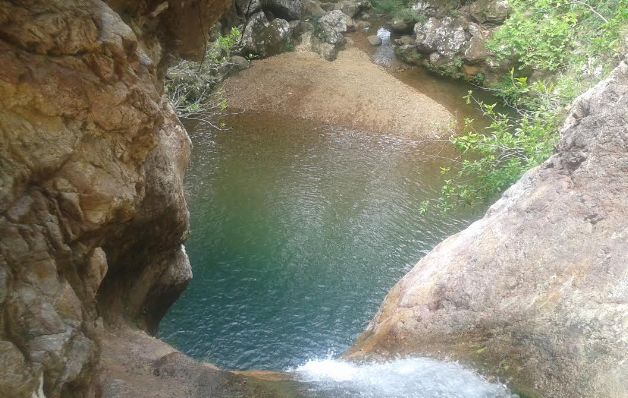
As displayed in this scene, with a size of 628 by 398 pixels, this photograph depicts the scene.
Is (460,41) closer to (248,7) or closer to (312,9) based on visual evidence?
(312,9)

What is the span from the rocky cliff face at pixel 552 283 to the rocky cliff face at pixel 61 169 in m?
5.67

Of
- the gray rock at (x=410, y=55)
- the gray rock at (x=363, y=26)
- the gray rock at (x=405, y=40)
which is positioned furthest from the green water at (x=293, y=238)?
the gray rock at (x=363, y=26)

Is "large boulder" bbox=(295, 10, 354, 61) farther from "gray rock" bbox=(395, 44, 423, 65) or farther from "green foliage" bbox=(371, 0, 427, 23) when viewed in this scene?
"green foliage" bbox=(371, 0, 427, 23)

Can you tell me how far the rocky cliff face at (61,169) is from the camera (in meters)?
4.50

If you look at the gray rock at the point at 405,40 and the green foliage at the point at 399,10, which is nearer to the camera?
the gray rock at the point at 405,40

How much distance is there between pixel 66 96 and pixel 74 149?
53 cm

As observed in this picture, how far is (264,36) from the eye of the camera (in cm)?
2762

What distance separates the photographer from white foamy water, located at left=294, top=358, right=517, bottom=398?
779 cm

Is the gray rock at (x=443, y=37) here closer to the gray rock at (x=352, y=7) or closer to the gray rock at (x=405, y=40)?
the gray rock at (x=405, y=40)

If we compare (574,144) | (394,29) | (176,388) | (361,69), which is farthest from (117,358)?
(394,29)

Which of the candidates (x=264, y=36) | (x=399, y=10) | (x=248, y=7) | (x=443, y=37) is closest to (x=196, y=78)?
(x=248, y=7)

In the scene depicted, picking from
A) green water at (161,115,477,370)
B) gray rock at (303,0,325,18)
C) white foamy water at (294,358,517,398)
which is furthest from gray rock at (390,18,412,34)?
white foamy water at (294,358,517,398)

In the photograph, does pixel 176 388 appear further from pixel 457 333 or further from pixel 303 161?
pixel 303 161

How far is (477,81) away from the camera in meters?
28.0
